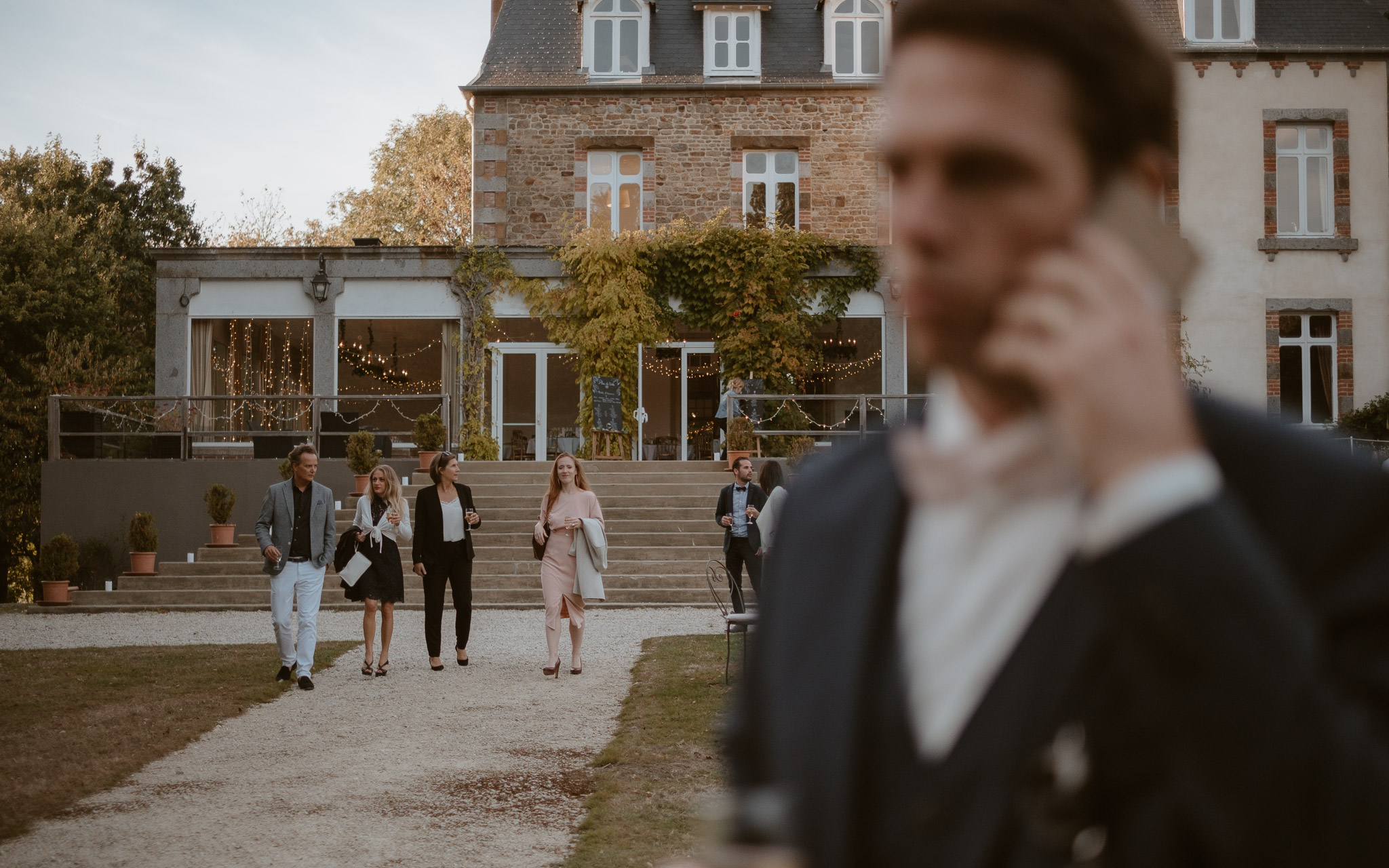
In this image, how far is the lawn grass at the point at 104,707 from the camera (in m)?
6.73

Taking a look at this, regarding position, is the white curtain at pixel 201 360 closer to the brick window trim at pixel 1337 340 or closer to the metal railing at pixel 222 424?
the metal railing at pixel 222 424

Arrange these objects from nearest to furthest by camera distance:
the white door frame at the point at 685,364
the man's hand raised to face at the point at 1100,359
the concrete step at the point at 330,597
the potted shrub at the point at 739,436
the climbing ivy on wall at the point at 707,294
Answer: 1. the man's hand raised to face at the point at 1100,359
2. the concrete step at the point at 330,597
3. the potted shrub at the point at 739,436
4. the climbing ivy on wall at the point at 707,294
5. the white door frame at the point at 685,364

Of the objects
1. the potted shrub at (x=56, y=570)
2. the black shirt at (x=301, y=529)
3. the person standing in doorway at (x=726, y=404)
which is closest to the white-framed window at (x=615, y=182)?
the person standing in doorway at (x=726, y=404)

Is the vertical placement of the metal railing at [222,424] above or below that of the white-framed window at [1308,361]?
below

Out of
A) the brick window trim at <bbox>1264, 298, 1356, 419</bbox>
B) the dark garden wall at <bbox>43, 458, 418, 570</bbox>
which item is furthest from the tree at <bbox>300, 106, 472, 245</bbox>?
the brick window trim at <bbox>1264, 298, 1356, 419</bbox>

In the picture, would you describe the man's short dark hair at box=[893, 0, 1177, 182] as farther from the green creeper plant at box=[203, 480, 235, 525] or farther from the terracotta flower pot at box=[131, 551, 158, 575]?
the terracotta flower pot at box=[131, 551, 158, 575]

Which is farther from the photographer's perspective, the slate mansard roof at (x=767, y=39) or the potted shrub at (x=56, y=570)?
the slate mansard roof at (x=767, y=39)

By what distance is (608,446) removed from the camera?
884 inches

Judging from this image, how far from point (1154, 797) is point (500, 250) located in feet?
76.0

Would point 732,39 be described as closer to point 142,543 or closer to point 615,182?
point 615,182

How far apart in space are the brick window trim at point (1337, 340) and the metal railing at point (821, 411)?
673 cm

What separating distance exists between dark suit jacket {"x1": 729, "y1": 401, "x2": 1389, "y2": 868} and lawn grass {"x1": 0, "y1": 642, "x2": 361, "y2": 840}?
6168mm

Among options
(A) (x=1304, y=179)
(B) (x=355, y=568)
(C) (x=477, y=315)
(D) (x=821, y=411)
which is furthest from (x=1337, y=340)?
(B) (x=355, y=568)

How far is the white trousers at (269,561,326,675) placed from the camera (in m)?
10.0
